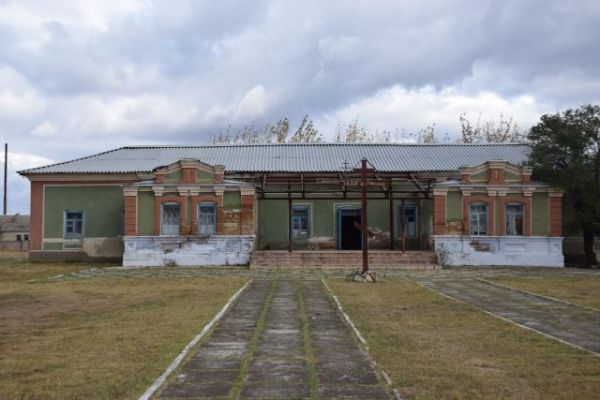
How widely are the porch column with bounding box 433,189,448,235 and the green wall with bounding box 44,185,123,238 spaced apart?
1427 centimetres

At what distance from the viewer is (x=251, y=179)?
90.2 feet

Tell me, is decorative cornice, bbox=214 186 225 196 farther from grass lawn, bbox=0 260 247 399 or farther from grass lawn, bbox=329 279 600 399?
grass lawn, bbox=329 279 600 399

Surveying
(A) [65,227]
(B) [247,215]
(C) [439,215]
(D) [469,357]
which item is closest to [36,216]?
(A) [65,227]

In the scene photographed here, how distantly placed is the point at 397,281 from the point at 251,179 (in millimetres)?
11172

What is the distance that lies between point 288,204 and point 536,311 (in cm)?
1798

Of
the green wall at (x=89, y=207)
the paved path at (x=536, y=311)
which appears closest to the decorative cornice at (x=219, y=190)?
the green wall at (x=89, y=207)

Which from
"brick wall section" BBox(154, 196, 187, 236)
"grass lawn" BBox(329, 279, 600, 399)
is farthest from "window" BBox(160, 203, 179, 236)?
"grass lawn" BBox(329, 279, 600, 399)

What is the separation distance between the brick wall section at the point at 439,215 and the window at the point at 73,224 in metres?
16.1

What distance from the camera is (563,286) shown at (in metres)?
16.9

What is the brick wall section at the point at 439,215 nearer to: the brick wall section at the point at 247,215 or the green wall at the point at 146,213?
the brick wall section at the point at 247,215

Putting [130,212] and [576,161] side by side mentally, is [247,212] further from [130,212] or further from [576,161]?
[576,161]

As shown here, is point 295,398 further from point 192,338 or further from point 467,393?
point 192,338

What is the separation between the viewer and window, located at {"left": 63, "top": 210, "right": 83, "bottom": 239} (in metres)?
29.1

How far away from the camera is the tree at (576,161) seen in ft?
81.1
